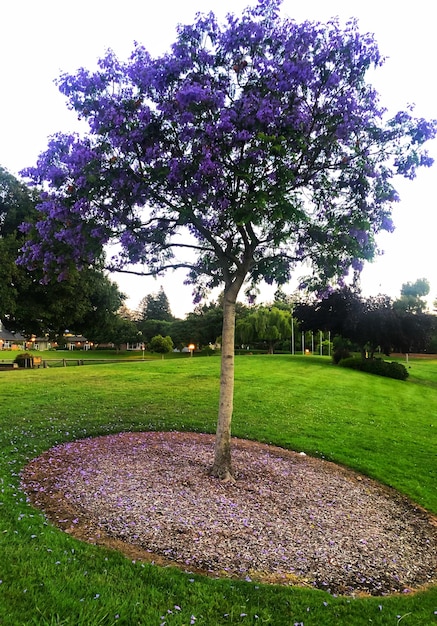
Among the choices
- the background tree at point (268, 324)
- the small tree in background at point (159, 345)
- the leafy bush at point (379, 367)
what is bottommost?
the leafy bush at point (379, 367)

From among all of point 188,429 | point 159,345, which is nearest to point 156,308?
point 159,345

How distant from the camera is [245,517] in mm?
5645

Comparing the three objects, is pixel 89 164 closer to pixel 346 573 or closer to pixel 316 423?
pixel 346 573

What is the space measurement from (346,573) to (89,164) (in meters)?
6.51

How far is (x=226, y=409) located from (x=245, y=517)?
2.07m

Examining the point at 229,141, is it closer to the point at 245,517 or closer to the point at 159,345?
the point at 245,517

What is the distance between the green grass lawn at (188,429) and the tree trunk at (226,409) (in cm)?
314

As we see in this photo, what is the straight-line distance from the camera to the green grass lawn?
3.44 meters

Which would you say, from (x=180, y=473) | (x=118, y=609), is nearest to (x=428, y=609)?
(x=118, y=609)

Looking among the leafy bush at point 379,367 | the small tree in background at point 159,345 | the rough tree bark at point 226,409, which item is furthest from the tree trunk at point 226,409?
the small tree in background at point 159,345

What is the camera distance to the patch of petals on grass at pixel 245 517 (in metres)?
4.53

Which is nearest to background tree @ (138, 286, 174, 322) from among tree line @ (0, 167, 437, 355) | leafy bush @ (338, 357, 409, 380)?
tree line @ (0, 167, 437, 355)

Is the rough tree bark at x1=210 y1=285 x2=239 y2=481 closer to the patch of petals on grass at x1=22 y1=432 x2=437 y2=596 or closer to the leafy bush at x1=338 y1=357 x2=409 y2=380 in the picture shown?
the patch of petals on grass at x1=22 y1=432 x2=437 y2=596

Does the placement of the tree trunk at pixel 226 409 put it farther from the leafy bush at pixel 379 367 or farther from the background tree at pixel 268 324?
the background tree at pixel 268 324
